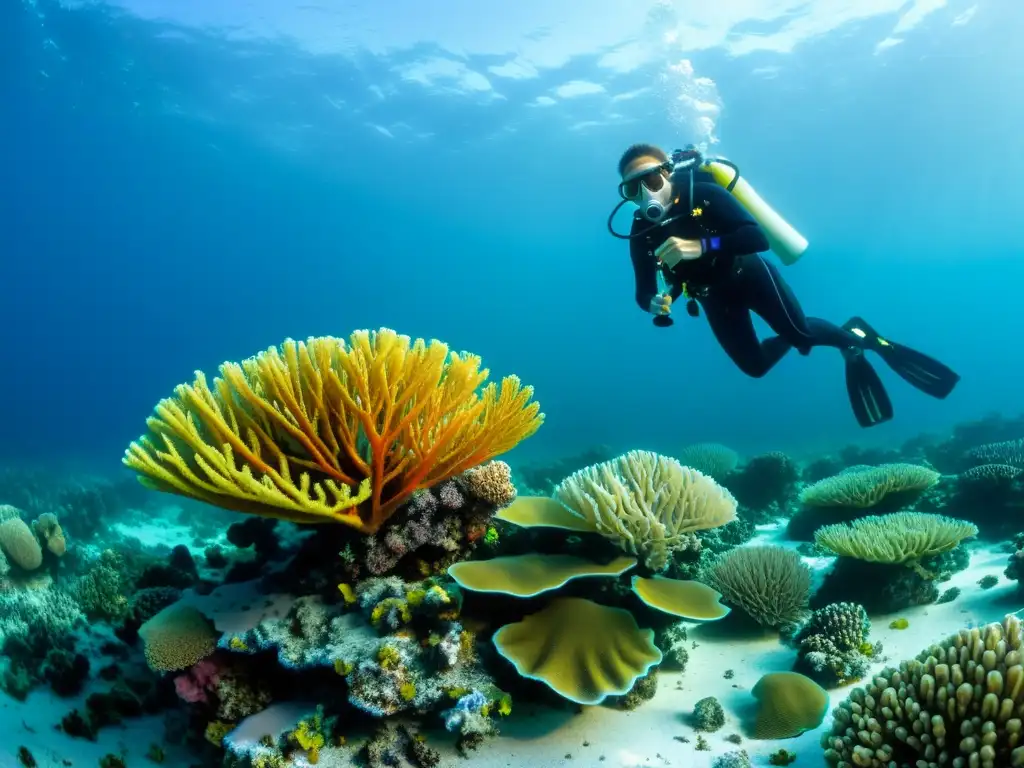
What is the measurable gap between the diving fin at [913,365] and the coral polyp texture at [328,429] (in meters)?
6.03

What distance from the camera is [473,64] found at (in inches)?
1371

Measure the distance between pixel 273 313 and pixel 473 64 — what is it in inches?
4355

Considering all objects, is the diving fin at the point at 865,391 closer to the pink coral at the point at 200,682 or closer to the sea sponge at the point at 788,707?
the sea sponge at the point at 788,707

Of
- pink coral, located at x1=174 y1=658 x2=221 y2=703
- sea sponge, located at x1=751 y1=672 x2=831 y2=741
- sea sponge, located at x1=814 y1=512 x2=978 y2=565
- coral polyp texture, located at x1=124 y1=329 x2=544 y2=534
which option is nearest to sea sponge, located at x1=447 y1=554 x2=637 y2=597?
coral polyp texture, located at x1=124 y1=329 x2=544 y2=534

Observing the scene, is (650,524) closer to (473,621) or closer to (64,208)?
(473,621)

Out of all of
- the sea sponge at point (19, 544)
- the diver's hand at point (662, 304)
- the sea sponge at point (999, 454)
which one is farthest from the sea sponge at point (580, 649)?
the sea sponge at point (999, 454)

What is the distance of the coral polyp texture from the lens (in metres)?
3.41

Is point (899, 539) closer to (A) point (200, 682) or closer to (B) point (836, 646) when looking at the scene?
(B) point (836, 646)

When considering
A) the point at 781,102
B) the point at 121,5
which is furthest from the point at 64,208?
the point at 781,102

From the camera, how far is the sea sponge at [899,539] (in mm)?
5047

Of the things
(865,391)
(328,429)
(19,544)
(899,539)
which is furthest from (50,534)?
(865,391)

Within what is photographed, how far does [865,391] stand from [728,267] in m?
2.99

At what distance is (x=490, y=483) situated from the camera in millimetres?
4234

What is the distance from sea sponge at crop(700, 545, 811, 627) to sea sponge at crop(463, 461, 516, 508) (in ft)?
7.98
